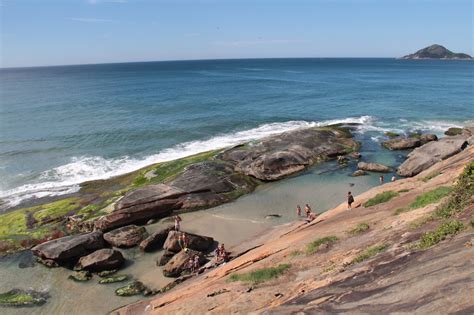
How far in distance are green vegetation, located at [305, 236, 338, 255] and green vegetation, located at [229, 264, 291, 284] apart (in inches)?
65.8

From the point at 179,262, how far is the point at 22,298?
9.88 m

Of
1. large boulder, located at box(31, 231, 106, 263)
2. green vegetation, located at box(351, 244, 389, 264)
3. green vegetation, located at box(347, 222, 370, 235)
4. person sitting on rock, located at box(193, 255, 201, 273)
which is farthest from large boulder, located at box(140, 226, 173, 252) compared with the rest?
green vegetation, located at box(351, 244, 389, 264)

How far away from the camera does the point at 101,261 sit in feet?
89.5

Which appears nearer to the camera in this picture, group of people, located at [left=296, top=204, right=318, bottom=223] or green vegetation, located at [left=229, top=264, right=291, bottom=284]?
green vegetation, located at [left=229, top=264, right=291, bottom=284]

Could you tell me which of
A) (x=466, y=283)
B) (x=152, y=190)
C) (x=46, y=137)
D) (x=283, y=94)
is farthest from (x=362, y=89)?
(x=466, y=283)

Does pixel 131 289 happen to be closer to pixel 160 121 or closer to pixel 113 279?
pixel 113 279

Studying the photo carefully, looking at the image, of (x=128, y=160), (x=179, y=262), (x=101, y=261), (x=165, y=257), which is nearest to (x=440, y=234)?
(x=179, y=262)

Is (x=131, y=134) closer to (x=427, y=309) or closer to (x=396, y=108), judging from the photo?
(x=396, y=108)

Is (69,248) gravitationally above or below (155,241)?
above

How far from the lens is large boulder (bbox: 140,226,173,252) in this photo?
97.9ft

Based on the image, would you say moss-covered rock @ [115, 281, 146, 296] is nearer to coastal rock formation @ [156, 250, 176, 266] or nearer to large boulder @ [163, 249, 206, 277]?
large boulder @ [163, 249, 206, 277]

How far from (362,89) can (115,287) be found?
10708cm

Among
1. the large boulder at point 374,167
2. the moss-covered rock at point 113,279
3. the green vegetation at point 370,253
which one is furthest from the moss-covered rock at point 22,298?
the large boulder at point 374,167

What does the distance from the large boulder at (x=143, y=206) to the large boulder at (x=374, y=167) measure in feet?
68.1
